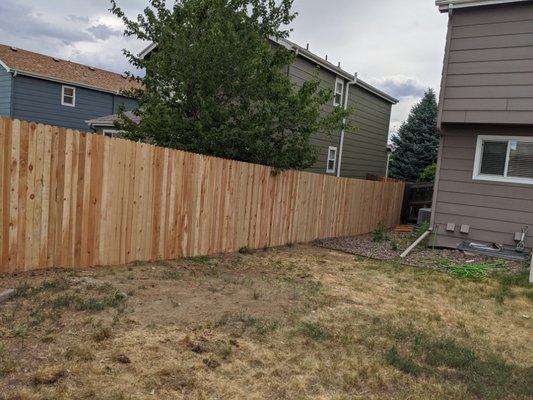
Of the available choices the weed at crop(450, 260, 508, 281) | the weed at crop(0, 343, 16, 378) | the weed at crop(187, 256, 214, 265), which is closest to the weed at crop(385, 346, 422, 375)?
the weed at crop(0, 343, 16, 378)

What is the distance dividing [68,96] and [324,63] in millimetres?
12524

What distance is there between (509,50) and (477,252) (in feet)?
12.9

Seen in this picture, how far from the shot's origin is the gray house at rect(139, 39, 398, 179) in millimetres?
16203

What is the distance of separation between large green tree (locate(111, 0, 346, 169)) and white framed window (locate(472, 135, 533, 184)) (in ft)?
9.82

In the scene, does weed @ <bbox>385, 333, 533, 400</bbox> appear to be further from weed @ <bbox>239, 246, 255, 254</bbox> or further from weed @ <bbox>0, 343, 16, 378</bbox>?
weed @ <bbox>239, 246, 255, 254</bbox>

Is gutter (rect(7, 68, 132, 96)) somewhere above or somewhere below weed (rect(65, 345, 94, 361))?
above

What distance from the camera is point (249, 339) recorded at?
12.6 ft

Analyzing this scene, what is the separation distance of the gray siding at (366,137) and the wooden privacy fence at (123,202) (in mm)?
10314

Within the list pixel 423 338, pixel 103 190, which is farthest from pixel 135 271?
pixel 423 338

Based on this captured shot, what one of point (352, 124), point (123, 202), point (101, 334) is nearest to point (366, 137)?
point (352, 124)

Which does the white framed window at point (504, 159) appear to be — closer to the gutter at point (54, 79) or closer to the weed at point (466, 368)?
the weed at point (466, 368)

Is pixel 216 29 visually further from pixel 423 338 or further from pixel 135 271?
pixel 423 338

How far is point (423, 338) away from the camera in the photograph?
4281 millimetres

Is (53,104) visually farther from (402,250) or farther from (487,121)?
(487,121)
